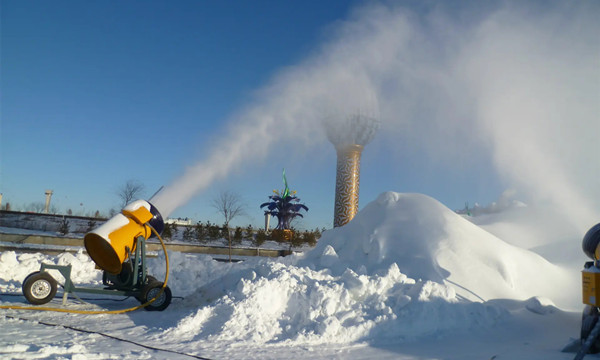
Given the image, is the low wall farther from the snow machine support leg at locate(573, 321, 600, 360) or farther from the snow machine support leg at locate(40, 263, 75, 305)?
the snow machine support leg at locate(573, 321, 600, 360)

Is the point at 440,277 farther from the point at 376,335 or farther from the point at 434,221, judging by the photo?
the point at 376,335

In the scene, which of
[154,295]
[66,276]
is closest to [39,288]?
[66,276]

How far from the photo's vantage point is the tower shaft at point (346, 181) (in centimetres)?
1920

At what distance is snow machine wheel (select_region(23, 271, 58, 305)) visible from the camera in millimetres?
6281

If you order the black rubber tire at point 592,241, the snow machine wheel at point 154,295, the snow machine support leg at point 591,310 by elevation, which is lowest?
the snow machine wheel at point 154,295

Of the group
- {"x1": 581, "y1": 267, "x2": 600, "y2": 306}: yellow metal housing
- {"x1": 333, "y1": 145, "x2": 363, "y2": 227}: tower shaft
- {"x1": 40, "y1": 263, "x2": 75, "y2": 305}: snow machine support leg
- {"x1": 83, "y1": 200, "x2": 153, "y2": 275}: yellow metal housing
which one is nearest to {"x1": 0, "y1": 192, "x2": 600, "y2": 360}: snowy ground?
{"x1": 40, "y1": 263, "x2": 75, "y2": 305}: snow machine support leg

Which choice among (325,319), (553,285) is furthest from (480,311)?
(553,285)

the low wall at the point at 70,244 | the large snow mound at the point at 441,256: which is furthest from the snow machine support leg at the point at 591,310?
the low wall at the point at 70,244

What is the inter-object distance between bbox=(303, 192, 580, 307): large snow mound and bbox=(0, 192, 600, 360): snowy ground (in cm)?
3

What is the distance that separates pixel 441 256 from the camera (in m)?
8.23

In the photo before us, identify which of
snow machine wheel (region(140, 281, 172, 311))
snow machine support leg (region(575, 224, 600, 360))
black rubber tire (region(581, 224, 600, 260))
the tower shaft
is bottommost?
snow machine wheel (region(140, 281, 172, 311))

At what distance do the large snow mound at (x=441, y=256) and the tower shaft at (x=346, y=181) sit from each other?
8980 mm

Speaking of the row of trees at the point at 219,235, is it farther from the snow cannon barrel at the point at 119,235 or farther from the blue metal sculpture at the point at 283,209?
the snow cannon barrel at the point at 119,235

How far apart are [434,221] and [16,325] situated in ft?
25.3
